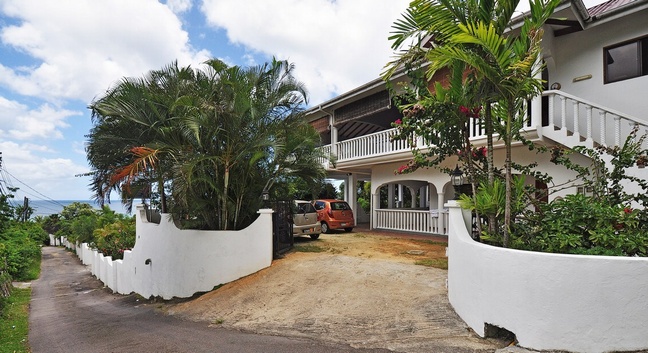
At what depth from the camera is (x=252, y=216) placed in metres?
9.39

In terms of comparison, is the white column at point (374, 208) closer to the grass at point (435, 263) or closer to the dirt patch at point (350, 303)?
the dirt patch at point (350, 303)

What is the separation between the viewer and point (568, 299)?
11.7ft

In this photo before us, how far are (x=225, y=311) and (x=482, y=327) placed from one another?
15.0 feet

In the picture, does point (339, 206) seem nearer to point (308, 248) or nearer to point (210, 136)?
point (308, 248)

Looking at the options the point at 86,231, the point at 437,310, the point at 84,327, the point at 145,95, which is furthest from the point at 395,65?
the point at 86,231

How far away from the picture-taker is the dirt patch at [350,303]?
461 centimetres

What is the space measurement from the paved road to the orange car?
23.9ft

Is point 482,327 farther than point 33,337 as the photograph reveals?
No

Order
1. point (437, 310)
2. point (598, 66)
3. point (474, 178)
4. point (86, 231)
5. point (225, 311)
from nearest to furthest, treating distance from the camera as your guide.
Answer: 1. point (437, 310)
2. point (474, 178)
3. point (225, 311)
4. point (598, 66)
5. point (86, 231)

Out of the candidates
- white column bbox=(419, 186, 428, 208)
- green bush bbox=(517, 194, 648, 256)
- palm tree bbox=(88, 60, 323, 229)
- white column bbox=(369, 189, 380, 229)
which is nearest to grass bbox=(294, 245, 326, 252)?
palm tree bbox=(88, 60, 323, 229)

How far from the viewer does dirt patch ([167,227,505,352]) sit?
4.61m

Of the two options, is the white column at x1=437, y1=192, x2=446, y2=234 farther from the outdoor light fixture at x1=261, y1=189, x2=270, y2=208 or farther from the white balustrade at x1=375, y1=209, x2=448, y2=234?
the outdoor light fixture at x1=261, y1=189, x2=270, y2=208

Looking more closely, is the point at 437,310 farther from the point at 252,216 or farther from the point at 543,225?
the point at 252,216

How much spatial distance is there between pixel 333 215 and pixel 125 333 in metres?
9.22
